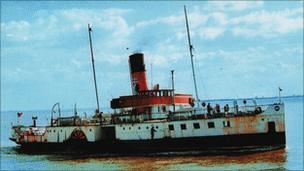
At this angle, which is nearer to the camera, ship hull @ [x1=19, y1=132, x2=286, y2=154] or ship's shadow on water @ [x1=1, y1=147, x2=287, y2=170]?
ship's shadow on water @ [x1=1, y1=147, x2=287, y2=170]

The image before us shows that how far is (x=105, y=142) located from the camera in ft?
133

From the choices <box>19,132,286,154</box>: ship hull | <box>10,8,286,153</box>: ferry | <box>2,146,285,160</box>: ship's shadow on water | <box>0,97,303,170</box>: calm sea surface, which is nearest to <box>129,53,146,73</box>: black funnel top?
<box>10,8,286,153</box>: ferry

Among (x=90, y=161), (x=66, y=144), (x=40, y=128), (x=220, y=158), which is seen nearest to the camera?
(x=220, y=158)

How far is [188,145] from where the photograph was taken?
1471 inches

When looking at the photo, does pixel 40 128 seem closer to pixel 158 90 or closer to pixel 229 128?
pixel 158 90

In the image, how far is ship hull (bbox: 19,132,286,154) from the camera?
117 feet

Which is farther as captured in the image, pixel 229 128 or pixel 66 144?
pixel 66 144

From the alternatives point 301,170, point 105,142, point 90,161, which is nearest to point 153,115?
point 105,142

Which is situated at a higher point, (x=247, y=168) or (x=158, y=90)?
(x=158, y=90)

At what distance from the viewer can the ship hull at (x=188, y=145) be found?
117 feet

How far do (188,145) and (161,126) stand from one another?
264 cm

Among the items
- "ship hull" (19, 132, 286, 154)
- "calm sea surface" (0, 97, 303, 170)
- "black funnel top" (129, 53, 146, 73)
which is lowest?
"calm sea surface" (0, 97, 303, 170)

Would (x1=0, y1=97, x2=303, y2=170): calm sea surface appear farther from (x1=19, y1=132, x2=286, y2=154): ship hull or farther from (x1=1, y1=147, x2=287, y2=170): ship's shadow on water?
(x1=19, y1=132, x2=286, y2=154): ship hull

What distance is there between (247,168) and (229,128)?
736 centimetres
